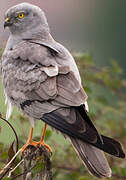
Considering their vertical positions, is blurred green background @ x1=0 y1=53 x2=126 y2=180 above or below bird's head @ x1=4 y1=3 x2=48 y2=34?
below

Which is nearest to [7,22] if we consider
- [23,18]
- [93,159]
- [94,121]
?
[23,18]

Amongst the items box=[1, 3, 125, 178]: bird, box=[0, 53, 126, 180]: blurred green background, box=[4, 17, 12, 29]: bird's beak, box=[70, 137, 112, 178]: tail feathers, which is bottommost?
box=[0, 53, 126, 180]: blurred green background

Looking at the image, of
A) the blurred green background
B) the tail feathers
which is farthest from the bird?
the blurred green background

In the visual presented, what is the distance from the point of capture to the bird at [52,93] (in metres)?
2.70

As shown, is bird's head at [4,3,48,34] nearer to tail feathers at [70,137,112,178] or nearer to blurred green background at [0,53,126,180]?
blurred green background at [0,53,126,180]

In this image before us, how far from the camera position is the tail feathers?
2.61 metres

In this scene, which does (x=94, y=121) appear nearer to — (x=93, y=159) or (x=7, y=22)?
(x=7, y=22)

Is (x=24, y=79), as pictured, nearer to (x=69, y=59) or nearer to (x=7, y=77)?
(x=7, y=77)

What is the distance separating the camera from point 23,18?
3.78 metres

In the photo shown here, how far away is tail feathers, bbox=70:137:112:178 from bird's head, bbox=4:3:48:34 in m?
1.50

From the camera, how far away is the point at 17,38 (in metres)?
3.66

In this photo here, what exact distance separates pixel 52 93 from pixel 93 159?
64 centimetres

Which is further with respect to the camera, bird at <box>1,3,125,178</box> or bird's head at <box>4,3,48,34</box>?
bird's head at <box>4,3,48,34</box>

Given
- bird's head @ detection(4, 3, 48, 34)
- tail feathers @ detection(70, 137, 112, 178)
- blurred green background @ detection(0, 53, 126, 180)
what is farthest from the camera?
blurred green background @ detection(0, 53, 126, 180)
